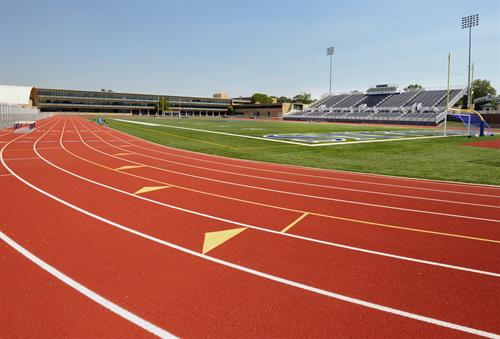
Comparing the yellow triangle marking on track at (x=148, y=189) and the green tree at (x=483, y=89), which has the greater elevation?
the green tree at (x=483, y=89)

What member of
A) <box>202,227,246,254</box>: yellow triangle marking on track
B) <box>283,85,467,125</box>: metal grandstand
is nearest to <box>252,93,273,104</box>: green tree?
<box>283,85,467,125</box>: metal grandstand

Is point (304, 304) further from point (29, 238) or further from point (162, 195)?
point (162, 195)

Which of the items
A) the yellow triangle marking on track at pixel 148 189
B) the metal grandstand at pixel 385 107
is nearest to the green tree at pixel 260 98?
the metal grandstand at pixel 385 107

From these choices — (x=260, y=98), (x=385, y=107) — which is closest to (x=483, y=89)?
(x=385, y=107)

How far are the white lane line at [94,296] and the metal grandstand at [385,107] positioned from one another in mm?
64385

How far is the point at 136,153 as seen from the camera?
17750 mm

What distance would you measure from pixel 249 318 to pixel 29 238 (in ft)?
14.6

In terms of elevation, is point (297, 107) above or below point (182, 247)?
above

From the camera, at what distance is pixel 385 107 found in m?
78.4

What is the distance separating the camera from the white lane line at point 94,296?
10.9ft

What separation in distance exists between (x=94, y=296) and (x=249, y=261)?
6.86 ft

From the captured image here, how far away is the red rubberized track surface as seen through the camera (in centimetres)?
346

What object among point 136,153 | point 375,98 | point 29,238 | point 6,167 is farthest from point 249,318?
point 375,98

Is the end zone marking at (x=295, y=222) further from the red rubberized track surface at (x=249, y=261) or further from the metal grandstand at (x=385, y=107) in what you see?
the metal grandstand at (x=385, y=107)
